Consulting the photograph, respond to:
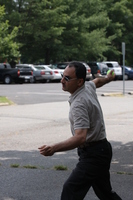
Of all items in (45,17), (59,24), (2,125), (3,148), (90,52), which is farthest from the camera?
(90,52)

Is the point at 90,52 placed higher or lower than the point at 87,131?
lower

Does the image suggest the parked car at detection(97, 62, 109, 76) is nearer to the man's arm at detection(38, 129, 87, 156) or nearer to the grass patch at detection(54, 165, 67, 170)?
the grass patch at detection(54, 165, 67, 170)

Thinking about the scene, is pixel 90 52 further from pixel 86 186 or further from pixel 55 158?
pixel 86 186

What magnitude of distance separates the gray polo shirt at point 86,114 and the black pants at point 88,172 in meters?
0.11

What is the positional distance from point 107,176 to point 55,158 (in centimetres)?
420

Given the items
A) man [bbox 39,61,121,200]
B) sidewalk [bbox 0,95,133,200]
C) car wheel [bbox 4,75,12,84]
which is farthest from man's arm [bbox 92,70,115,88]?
car wheel [bbox 4,75,12,84]

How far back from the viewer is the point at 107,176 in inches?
180

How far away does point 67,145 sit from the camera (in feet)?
13.6

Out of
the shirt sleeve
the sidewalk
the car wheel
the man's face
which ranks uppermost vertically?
the man's face

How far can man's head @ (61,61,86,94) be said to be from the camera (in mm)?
4348

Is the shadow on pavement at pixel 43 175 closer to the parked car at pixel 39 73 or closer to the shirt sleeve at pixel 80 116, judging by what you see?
the shirt sleeve at pixel 80 116

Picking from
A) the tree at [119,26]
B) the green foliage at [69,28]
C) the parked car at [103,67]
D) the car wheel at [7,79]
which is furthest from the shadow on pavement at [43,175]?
the tree at [119,26]

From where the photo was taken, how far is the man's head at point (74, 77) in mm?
4348

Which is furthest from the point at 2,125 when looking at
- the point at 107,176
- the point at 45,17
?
the point at 45,17
